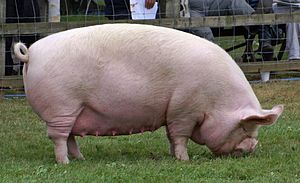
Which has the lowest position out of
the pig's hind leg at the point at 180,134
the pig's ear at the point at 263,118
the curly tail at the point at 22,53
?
the pig's hind leg at the point at 180,134

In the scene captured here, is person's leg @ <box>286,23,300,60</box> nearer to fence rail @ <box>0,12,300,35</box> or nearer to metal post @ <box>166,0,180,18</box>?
fence rail @ <box>0,12,300,35</box>

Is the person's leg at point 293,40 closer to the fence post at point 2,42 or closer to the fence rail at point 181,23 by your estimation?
the fence rail at point 181,23

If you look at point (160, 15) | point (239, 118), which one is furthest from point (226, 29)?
point (239, 118)

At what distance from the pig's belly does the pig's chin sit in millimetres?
544

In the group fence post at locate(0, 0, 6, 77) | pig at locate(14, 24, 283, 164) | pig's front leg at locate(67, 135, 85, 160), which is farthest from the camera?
fence post at locate(0, 0, 6, 77)

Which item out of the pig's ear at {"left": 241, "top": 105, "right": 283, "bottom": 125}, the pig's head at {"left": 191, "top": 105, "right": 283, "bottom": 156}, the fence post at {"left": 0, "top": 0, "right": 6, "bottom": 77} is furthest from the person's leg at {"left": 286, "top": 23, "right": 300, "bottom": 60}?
the pig's ear at {"left": 241, "top": 105, "right": 283, "bottom": 125}

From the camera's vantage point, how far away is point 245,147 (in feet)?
23.8

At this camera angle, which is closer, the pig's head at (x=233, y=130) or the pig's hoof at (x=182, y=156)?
the pig's head at (x=233, y=130)

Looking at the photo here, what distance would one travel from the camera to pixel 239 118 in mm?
7117

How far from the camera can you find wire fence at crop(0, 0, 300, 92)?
11.8 meters

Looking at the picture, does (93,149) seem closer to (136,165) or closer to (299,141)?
(136,165)

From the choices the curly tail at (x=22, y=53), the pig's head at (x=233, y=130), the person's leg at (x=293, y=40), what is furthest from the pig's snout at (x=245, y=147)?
the person's leg at (x=293, y=40)

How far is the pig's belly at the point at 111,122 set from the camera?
707 cm

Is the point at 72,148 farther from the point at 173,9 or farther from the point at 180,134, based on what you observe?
the point at 173,9
